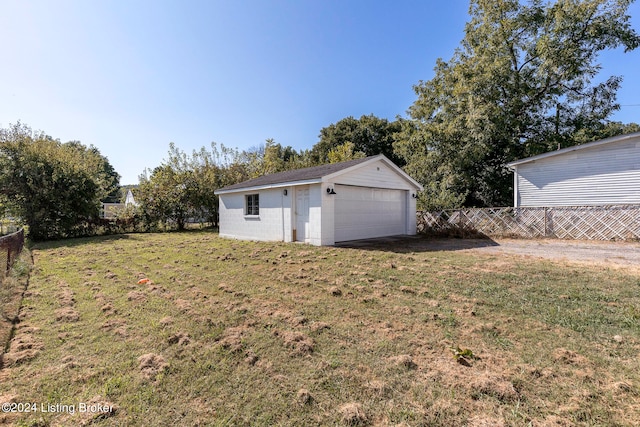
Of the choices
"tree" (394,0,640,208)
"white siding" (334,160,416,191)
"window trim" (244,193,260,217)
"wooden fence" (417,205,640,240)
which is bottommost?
"wooden fence" (417,205,640,240)

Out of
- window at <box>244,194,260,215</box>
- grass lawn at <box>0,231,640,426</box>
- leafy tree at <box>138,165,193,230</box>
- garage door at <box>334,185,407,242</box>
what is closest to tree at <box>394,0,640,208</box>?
garage door at <box>334,185,407,242</box>

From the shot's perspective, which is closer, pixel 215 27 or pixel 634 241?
pixel 634 241

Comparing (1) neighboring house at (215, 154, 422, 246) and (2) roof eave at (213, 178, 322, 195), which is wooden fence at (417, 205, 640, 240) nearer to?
(1) neighboring house at (215, 154, 422, 246)

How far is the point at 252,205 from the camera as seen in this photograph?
1287 centimetres

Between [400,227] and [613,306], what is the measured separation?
961cm

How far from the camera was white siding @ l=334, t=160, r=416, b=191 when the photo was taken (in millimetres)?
10758

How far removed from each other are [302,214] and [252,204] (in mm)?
3389

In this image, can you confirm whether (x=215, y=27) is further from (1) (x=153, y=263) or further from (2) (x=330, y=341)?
(2) (x=330, y=341)

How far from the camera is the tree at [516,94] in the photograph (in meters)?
15.7

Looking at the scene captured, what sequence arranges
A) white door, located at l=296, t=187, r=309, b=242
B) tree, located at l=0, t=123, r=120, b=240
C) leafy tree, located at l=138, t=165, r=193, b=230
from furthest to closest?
leafy tree, located at l=138, t=165, r=193, b=230, tree, located at l=0, t=123, r=120, b=240, white door, located at l=296, t=187, r=309, b=242

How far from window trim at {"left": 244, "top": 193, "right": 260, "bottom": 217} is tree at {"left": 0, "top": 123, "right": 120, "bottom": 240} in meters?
9.79

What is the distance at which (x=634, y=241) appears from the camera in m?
9.41

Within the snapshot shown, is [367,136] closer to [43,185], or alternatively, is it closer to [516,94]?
[516,94]

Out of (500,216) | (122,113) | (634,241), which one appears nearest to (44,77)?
(122,113)
